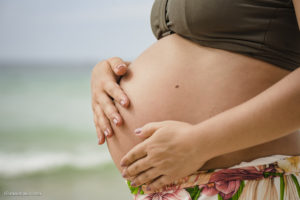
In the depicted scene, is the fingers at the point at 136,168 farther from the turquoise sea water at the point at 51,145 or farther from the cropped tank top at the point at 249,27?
the turquoise sea water at the point at 51,145

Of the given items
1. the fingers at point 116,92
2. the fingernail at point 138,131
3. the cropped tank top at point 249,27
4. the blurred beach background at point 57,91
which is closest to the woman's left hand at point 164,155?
the fingernail at point 138,131

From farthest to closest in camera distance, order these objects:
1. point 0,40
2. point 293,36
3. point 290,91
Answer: point 0,40, point 293,36, point 290,91

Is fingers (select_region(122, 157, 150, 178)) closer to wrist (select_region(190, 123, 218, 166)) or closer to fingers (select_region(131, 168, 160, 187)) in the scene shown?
fingers (select_region(131, 168, 160, 187))

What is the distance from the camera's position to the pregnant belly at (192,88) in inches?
25.5

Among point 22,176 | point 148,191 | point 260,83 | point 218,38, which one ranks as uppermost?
point 22,176

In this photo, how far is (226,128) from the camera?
1.79ft

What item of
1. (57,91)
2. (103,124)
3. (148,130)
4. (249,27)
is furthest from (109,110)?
(57,91)

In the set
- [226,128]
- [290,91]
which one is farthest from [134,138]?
[290,91]

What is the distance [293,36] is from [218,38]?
0.15 metres

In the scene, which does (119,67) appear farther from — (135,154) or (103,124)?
(135,154)

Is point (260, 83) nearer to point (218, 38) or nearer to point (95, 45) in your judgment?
point (218, 38)

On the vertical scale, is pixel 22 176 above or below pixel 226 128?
above

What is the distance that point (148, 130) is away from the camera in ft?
2.09

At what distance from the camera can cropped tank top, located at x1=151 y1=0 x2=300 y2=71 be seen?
2.04ft
